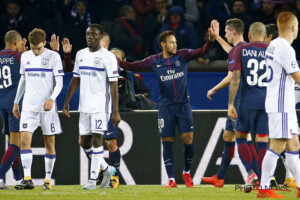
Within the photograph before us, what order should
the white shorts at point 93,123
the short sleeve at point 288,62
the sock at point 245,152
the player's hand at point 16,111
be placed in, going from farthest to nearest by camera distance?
1. the player's hand at point 16,111
2. the white shorts at point 93,123
3. the sock at point 245,152
4. the short sleeve at point 288,62

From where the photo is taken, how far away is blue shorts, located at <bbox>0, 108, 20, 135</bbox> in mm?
10969

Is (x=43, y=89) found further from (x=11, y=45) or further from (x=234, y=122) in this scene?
(x=234, y=122)

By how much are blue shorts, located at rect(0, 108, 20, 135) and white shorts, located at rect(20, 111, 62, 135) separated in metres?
0.59

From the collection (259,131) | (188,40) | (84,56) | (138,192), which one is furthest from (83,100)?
(188,40)

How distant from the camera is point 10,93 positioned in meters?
11.1

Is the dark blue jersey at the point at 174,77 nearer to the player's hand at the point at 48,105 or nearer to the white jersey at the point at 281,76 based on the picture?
the player's hand at the point at 48,105

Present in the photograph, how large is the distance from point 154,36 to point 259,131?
20.4ft

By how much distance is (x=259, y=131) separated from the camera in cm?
981

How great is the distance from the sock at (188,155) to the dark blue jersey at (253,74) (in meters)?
1.37

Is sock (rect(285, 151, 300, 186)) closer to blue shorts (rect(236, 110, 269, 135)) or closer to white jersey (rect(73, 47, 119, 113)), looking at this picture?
blue shorts (rect(236, 110, 269, 135))

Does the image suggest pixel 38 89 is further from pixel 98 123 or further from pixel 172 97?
pixel 172 97

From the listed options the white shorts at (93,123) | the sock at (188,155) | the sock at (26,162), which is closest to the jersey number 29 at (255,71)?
the sock at (188,155)

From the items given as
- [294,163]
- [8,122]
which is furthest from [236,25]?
[8,122]

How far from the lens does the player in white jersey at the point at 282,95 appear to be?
27.7ft
